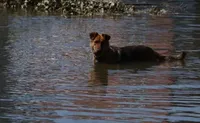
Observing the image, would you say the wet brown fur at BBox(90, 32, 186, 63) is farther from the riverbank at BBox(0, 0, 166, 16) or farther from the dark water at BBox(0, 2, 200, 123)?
the riverbank at BBox(0, 0, 166, 16)

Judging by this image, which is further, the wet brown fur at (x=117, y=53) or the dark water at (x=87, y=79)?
the wet brown fur at (x=117, y=53)

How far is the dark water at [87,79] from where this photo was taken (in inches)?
281

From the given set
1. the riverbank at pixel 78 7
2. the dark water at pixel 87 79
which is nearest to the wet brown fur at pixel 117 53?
the dark water at pixel 87 79

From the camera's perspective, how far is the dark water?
23.4ft

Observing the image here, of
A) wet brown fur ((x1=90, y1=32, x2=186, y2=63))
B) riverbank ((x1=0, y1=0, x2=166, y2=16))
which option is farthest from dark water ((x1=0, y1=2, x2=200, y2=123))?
riverbank ((x1=0, y1=0, x2=166, y2=16))

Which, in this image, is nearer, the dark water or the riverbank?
the dark water

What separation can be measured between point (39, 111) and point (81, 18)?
13.9 meters

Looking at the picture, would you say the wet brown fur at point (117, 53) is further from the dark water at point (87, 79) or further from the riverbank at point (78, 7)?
the riverbank at point (78, 7)

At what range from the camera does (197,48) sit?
45.1 feet

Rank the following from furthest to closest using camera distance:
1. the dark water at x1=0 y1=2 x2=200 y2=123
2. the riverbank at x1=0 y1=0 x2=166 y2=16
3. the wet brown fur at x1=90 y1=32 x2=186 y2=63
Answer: the riverbank at x1=0 y1=0 x2=166 y2=16
the wet brown fur at x1=90 y1=32 x2=186 y2=63
the dark water at x1=0 y1=2 x2=200 y2=123

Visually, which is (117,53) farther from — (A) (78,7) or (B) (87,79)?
(A) (78,7)

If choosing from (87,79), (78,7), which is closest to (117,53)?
(87,79)

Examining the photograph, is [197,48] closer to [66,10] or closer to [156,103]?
[156,103]

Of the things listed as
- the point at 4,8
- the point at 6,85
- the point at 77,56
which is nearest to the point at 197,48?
the point at 77,56
